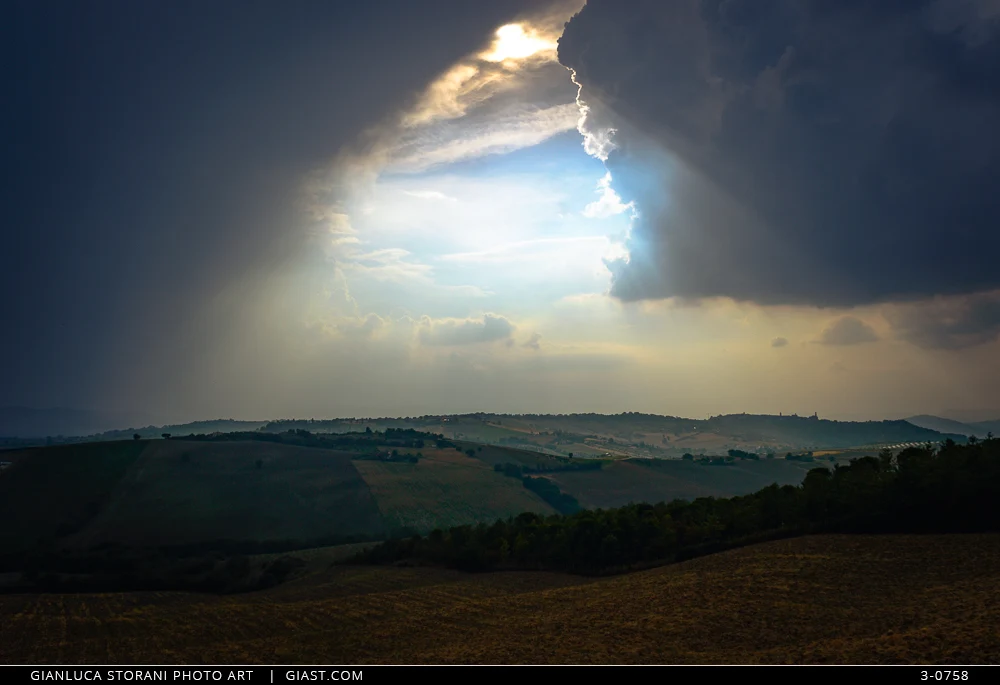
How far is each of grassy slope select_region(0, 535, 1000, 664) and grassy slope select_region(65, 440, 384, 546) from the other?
75101mm

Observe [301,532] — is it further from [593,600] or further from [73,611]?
[593,600]

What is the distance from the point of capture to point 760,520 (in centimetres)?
8169

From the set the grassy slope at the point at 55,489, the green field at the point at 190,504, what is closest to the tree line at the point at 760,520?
the green field at the point at 190,504

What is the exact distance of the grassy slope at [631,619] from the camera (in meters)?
35.0

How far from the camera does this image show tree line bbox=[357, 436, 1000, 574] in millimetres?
65250

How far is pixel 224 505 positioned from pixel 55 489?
4143 cm

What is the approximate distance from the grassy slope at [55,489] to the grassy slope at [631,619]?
78570 mm

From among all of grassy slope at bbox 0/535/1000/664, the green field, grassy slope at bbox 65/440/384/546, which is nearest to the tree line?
grassy slope at bbox 0/535/1000/664
